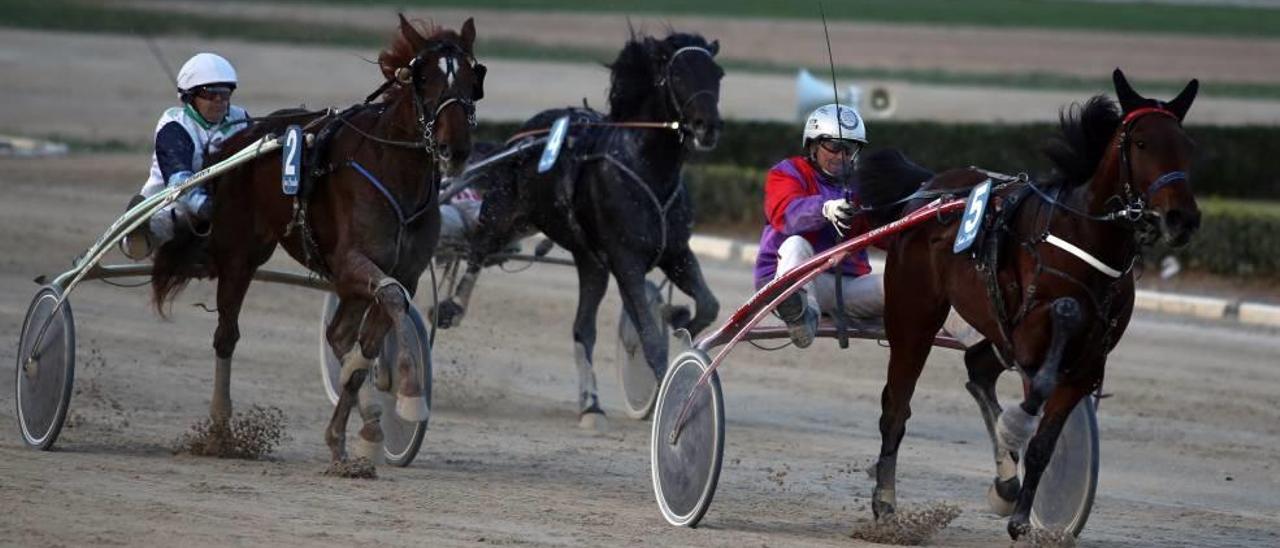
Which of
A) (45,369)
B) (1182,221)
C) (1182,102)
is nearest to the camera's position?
(1182,221)

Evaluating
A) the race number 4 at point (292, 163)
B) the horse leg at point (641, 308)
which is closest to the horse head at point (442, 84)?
the race number 4 at point (292, 163)

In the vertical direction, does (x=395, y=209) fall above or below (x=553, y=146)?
below

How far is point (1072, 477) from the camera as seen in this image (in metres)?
6.80

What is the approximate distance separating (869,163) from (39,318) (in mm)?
3407

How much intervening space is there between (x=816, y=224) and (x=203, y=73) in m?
2.69

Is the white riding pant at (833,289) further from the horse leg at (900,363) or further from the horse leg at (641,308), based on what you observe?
the horse leg at (641,308)

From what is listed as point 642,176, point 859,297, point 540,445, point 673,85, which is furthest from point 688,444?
point 673,85

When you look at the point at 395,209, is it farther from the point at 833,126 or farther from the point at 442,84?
the point at 833,126

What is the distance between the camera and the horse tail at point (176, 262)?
882 centimetres

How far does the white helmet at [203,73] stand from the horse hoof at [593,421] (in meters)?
2.40

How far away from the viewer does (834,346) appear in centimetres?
1242

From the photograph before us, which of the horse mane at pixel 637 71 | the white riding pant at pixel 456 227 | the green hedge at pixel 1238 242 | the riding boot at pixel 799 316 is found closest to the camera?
the riding boot at pixel 799 316

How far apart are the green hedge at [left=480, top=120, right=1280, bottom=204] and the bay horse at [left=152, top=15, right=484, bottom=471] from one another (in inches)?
374

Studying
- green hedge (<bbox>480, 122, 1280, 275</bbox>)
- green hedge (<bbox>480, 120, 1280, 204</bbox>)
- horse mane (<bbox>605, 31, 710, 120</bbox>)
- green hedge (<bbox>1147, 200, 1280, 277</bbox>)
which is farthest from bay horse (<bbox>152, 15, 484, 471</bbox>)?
green hedge (<bbox>480, 120, 1280, 204</bbox>)
